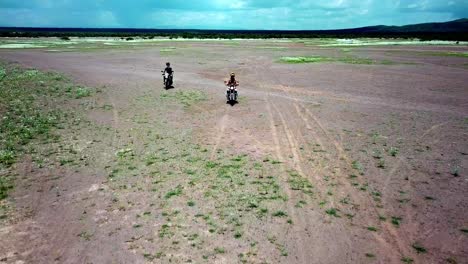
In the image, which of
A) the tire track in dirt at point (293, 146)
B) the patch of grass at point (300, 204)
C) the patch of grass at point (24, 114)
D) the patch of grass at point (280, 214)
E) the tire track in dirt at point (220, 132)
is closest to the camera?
the patch of grass at point (280, 214)

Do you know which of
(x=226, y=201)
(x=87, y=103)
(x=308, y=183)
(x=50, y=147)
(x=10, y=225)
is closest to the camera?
(x=10, y=225)

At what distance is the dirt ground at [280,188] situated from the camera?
881 centimetres

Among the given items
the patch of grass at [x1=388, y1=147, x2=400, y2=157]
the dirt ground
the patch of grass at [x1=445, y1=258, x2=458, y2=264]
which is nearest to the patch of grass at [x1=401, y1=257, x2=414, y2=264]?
the dirt ground

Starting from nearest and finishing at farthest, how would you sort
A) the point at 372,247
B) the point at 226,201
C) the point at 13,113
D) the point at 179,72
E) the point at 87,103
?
the point at 372,247
the point at 226,201
the point at 13,113
the point at 87,103
the point at 179,72

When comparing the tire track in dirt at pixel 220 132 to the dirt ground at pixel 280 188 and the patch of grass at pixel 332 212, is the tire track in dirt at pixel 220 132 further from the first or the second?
the patch of grass at pixel 332 212

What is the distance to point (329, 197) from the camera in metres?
11.4

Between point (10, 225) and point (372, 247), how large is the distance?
356 inches

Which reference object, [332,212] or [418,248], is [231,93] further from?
[418,248]

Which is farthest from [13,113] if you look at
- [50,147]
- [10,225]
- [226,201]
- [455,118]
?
[455,118]

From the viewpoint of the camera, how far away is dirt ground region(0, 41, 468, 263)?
8812 mm

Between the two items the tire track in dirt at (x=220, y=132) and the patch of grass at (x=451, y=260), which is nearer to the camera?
the patch of grass at (x=451, y=260)

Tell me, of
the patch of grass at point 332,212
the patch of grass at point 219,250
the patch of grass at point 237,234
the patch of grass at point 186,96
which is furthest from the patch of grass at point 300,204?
the patch of grass at point 186,96

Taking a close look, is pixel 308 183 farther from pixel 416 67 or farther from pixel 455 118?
pixel 416 67

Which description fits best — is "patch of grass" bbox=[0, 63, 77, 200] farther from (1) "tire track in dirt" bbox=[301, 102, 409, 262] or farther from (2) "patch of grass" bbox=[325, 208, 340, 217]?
(1) "tire track in dirt" bbox=[301, 102, 409, 262]
